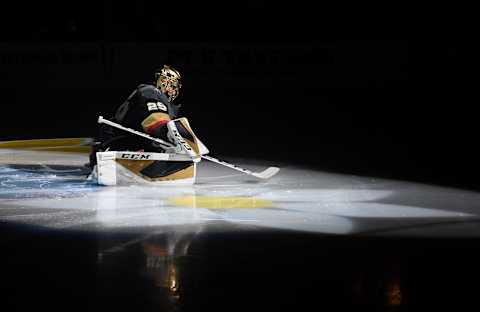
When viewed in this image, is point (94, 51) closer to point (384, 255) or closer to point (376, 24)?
point (376, 24)

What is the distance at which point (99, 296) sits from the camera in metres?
4.59

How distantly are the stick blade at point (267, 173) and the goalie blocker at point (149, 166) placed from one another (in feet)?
2.41

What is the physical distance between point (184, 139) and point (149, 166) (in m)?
0.41

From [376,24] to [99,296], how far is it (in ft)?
50.0

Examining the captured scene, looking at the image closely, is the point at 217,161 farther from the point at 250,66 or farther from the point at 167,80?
the point at 250,66

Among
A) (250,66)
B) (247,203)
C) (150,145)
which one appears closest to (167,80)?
(150,145)

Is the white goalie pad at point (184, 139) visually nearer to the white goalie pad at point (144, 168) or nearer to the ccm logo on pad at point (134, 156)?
the white goalie pad at point (144, 168)

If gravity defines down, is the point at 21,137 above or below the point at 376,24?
below

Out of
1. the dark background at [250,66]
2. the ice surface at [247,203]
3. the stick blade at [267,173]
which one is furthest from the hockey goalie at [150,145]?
the dark background at [250,66]

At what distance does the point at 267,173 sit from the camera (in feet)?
30.3

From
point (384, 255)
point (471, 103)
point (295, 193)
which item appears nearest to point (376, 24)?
point (471, 103)

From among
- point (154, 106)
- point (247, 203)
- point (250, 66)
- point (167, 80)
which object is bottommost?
point (247, 203)

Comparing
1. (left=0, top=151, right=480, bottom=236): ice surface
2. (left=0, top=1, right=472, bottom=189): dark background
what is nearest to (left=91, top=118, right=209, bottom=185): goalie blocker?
(left=0, top=151, right=480, bottom=236): ice surface

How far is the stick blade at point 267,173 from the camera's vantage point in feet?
29.7
